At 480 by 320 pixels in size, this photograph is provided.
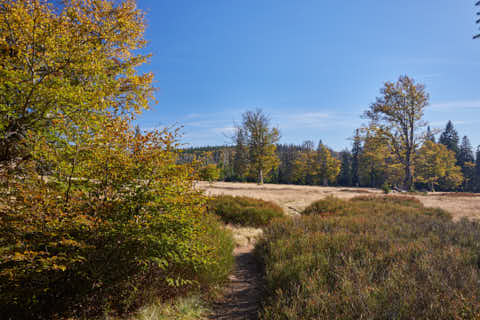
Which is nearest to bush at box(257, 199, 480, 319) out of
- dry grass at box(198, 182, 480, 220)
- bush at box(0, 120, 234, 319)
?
bush at box(0, 120, 234, 319)

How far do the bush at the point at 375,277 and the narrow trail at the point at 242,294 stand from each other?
0.45m

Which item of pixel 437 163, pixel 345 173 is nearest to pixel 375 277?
pixel 437 163

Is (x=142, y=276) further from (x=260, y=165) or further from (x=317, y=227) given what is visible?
(x=260, y=165)

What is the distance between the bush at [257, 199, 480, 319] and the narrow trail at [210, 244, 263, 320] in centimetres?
45

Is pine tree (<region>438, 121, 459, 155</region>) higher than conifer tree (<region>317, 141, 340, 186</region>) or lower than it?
higher

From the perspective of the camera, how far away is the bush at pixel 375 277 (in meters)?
2.77

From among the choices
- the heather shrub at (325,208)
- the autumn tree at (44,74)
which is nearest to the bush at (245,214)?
the heather shrub at (325,208)

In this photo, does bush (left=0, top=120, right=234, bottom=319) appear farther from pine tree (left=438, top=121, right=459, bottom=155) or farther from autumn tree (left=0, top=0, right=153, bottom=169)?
pine tree (left=438, top=121, right=459, bottom=155)

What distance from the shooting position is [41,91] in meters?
4.99

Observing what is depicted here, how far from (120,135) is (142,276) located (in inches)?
91.5

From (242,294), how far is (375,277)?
2533mm

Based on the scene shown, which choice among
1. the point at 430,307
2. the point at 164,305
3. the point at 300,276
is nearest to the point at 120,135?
the point at 164,305

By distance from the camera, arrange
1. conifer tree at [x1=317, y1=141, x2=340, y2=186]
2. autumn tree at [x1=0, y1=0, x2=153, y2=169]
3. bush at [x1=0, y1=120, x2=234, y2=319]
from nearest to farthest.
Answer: bush at [x1=0, y1=120, x2=234, y2=319], autumn tree at [x1=0, y1=0, x2=153, y2=169], conifer tree at [x1=317, y1=141, x2=340, y2=186]

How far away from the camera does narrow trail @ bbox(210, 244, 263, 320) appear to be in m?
4.07
